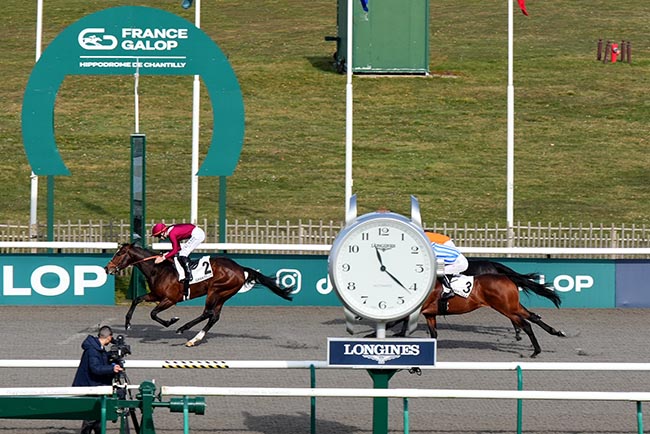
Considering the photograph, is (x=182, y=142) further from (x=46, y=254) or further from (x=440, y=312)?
(x=440, y=312)

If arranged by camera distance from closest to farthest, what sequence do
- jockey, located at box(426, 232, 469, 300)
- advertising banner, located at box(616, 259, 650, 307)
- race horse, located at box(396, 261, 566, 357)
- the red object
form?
jockey, located at box(426, 232, 469, 300) < race horse, located at box(396, 261, 566, 357) < advertising banner, located at box(616, 259, 650, 307) < the red object

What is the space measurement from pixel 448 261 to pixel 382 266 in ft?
25.5

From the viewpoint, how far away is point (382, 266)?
10445 mm

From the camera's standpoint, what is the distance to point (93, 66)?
22500 mm

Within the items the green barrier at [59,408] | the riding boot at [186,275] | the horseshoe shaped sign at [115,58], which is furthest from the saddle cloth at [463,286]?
the green barrier at [59,408]

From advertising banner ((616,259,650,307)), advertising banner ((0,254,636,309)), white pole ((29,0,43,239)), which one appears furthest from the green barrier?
white pole ((29,0,43,239))

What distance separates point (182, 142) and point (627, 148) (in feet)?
45.8

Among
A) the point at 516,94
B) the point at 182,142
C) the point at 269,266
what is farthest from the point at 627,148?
the point at 269,266

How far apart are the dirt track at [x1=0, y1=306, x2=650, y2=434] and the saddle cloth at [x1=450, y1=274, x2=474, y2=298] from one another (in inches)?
33.0

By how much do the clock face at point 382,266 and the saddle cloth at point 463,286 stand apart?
8031mm

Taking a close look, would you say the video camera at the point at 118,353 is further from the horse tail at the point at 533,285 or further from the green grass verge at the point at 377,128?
the green grass verge at the point at 377,128

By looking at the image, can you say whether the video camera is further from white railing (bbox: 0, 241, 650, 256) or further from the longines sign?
white railing (bbox: 0, 241, 650, 256)

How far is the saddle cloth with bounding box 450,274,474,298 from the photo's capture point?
1845 cm

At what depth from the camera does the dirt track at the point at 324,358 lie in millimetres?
13578
